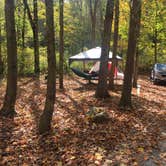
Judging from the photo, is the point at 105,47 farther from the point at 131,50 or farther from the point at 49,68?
the point at 49,68

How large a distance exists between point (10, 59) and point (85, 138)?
334 centimetres

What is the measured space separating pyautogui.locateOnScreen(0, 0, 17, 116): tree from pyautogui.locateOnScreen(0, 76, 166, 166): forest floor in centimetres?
43

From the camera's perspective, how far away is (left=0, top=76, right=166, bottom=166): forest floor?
19.1 ft

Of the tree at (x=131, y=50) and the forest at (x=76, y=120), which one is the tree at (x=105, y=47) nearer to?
the forest at (x=76, y=120)

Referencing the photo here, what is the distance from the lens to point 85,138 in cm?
681

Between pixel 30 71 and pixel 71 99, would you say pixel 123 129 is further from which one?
pixel 30 71

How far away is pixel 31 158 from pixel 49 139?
0.90 meters

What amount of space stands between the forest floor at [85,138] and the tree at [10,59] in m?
0.43

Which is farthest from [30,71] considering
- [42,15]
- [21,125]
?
[21,125]

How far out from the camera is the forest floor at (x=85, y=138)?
19.1 feet

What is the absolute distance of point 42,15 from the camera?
77.9 ft

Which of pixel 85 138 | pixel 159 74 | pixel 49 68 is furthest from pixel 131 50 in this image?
pixel 159 74

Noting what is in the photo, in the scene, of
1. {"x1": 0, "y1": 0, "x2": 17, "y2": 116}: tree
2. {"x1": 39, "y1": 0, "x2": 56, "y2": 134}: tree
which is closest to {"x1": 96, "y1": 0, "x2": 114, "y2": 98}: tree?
{"x1": 0, "y1": 0, "x2": 17, "y2": 116}: tree

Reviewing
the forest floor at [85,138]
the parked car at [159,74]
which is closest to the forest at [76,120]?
the forest floor at [85,138]
